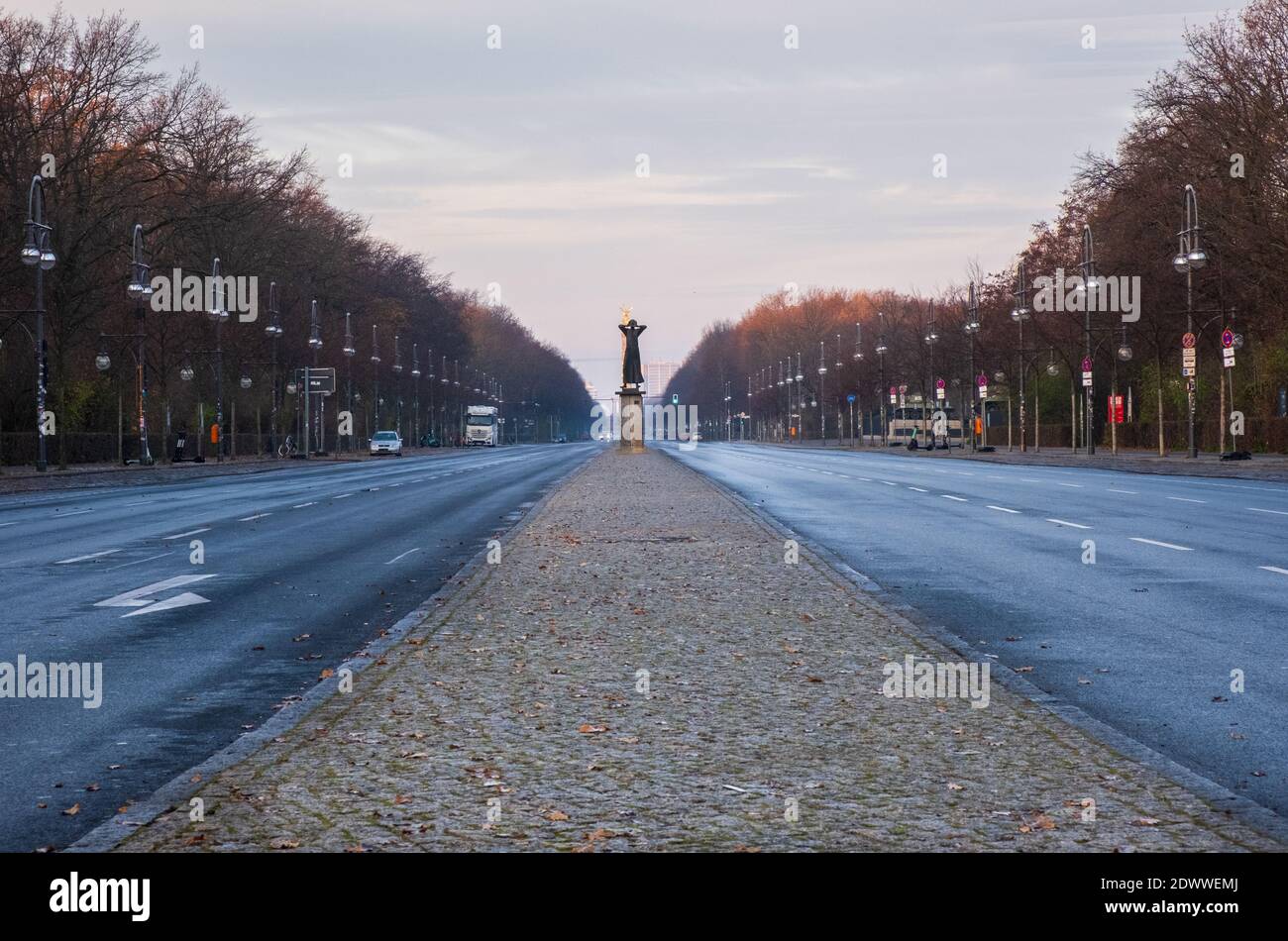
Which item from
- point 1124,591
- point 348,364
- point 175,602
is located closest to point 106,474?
point 175,602

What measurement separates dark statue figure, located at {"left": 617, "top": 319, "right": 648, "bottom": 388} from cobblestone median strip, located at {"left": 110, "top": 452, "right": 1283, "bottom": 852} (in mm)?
69371

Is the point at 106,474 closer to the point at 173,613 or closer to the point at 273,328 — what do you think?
the point at 273,328

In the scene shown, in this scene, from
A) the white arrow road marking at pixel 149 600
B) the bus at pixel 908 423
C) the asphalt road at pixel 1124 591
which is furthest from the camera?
the bus at pixel 908 423

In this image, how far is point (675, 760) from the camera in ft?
23.3

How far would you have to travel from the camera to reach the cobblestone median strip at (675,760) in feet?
18.9

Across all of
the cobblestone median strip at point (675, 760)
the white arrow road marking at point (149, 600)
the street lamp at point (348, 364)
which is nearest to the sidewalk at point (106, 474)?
the street lamp at point (348, 364)

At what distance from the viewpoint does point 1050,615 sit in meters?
13.3

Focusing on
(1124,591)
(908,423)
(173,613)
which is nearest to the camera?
(173,613)

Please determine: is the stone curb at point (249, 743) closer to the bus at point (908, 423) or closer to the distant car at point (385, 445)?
the distant car at point (385, 445)

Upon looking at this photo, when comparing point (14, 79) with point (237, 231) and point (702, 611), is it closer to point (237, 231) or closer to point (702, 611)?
point (237, 231)

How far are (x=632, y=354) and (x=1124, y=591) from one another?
223 feet

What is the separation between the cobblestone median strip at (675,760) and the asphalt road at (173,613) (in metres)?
0.64

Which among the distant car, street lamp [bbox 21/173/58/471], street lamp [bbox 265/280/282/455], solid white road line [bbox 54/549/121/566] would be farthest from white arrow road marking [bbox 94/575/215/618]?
the distant car

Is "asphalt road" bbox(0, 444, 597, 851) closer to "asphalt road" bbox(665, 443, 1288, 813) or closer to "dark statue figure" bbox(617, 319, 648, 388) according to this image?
"asphalt road" bbox(665, 443, 1288, 813)
